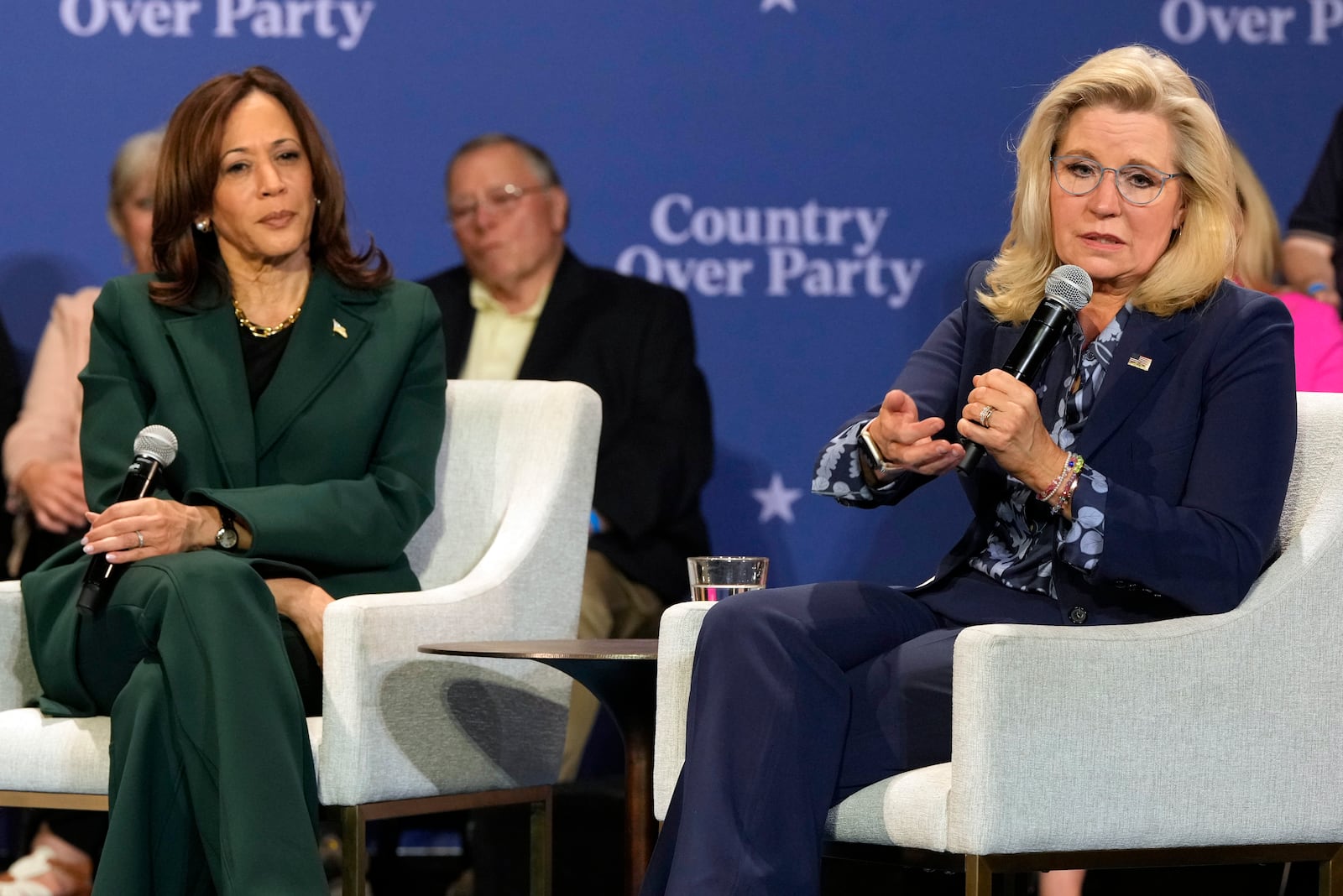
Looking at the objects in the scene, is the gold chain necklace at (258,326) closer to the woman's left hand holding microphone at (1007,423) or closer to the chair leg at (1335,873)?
the woman's left hand holding microphone at (1007,423)

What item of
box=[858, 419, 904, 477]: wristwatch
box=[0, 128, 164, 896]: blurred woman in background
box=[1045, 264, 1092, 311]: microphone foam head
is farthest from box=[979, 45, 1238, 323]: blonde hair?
box=[0, 128, 164, 896]: blurred woman in background

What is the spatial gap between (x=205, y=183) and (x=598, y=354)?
1424 millimetres

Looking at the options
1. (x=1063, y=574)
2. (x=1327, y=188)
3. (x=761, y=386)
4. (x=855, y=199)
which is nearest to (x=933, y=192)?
(x=855, y=199)

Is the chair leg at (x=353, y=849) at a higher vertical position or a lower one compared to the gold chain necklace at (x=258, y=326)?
lower

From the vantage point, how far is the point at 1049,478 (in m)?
2.31

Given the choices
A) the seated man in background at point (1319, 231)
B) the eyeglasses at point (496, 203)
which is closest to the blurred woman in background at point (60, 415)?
the eyeglasses at point (496, 203)

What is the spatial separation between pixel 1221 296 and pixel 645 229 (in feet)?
7.50

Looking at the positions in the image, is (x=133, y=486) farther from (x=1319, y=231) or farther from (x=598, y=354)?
(x=1319, y=231)

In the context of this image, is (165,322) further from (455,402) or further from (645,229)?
(645,229)

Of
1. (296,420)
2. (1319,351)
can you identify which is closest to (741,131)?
(1319,351)

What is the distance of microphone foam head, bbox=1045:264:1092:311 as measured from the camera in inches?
91.8

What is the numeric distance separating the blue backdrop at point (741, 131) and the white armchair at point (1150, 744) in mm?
2125

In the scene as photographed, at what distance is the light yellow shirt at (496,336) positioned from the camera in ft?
15.3

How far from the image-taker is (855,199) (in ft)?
15.1
